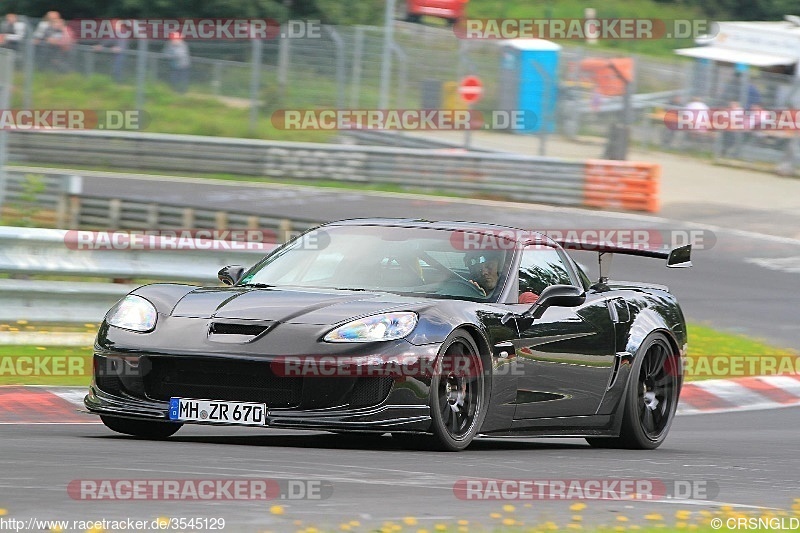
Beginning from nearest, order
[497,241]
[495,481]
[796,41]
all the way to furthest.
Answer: [495,481], [497,241], [796,41]

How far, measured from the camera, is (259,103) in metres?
27.9

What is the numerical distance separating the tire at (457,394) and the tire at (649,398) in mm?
1755

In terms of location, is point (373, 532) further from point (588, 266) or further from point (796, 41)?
point (796, 41)

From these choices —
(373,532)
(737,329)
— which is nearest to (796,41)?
(737,329)

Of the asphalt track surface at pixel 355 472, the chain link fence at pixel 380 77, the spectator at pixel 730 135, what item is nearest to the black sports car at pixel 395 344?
the asphalt track surface at pixel 355 472

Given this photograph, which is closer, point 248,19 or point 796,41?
point 796,41

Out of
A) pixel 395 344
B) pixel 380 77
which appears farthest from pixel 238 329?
pixel 380 77

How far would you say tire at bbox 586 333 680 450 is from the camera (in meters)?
9.63

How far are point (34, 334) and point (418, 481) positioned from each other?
5.67 m

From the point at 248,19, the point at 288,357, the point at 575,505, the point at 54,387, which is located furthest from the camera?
the point at 248,19

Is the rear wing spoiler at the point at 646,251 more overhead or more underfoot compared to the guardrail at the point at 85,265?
more overhead

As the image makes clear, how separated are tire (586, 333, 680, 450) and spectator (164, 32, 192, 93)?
721 inches

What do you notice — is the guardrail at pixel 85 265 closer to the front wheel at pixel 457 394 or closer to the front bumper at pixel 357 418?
the front bumper at pixel 357 418

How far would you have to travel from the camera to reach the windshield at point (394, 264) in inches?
335
